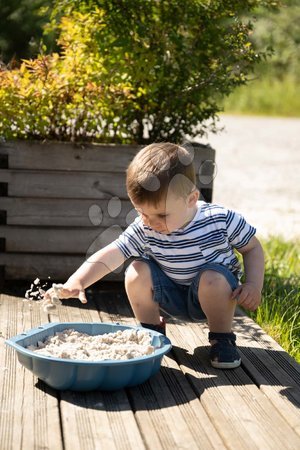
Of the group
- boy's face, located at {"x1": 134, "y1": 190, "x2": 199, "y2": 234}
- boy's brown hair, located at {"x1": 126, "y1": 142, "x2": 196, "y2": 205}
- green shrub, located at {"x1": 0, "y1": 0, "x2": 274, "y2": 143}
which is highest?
green shrub, located at {"x1": 0, "y1": 0, "x2": 274, "y2": 143}

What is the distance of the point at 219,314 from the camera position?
3316mm

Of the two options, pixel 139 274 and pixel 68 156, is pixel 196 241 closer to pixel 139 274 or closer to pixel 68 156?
pixel 139 274

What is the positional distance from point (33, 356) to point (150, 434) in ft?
1.58

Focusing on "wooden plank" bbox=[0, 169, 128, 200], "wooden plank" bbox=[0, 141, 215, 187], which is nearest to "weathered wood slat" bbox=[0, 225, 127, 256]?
"wooden plank" bbox=[0, 169, 128, 200]

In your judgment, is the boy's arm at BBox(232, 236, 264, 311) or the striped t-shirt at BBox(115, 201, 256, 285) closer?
the boy's arm at BBox(232, 236, 264, 311)

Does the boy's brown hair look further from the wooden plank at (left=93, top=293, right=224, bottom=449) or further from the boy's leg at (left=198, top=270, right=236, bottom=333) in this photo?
the wooden plank at (left=93, top=293, right=224, bottom=449)

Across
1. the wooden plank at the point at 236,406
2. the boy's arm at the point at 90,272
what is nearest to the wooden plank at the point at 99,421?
the wooden plank at the point at 236,406

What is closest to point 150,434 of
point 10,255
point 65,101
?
point 10,255

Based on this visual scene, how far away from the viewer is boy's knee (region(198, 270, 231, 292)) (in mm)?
3254

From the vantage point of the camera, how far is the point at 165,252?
3.38m

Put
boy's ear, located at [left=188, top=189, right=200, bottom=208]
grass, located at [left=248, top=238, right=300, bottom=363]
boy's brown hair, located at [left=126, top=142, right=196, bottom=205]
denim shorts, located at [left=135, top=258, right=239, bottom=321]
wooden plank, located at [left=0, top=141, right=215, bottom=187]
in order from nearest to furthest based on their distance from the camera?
boy's brown hair, located at [left=126, top=142, right=196, bottom=205]
boy's ear, located at [left=188, top=189, right=200, bottom=208]
denim shorts, located at [left=135, top=258, right=239, bottom=321]
grass, located at [left=248, top=238, right=300, bottom=363]
wooden plank, located at [left=0, top=141, right=215, bottom=187]

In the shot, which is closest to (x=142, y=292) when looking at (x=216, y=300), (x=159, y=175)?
(x=216, y=300)

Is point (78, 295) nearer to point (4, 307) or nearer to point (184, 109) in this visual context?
point (4, 307)

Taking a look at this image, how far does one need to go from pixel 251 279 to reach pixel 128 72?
143 cm
